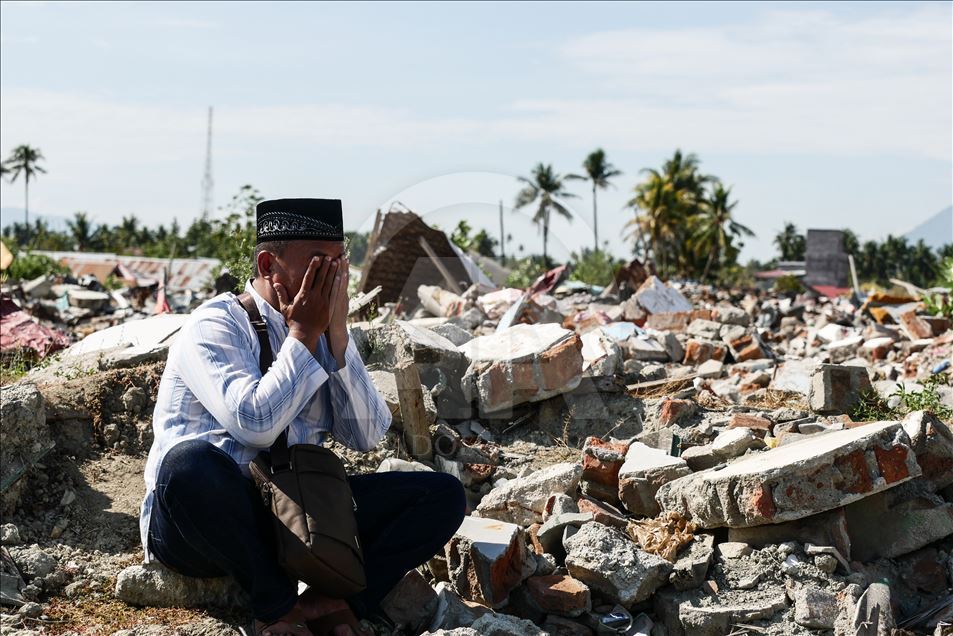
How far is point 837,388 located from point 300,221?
3.86 meters

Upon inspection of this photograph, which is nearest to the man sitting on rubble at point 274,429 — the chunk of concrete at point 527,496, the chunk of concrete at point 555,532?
the chunk of concrete at point 555,532

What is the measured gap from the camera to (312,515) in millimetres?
2664

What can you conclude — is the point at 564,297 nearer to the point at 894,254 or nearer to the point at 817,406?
the point at 817,406

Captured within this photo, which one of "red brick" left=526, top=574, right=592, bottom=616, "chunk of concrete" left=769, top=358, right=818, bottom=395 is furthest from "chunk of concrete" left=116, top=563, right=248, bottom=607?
"chunk of concrete" left=769, top=358, right=818, bottom=395

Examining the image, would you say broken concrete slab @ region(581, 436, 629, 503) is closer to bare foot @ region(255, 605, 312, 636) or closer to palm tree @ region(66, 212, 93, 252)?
bare foot @ region(255, 605, 312, 636)

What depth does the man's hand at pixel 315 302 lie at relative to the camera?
2762mm

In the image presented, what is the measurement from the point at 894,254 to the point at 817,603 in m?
71.0

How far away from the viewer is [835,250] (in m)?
38.1

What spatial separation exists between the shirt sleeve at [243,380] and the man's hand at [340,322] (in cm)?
20

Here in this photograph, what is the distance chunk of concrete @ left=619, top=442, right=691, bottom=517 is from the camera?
13.5 ft

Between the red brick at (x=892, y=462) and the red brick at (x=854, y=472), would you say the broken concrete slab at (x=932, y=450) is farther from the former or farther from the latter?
the red brick at (x=854, y=472)

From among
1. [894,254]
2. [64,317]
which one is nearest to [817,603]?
[64,317]

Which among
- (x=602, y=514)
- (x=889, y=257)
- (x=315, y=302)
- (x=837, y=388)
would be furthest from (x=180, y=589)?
(x=889, y=257)

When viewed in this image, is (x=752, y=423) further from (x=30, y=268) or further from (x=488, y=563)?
(x=30, y=268)
